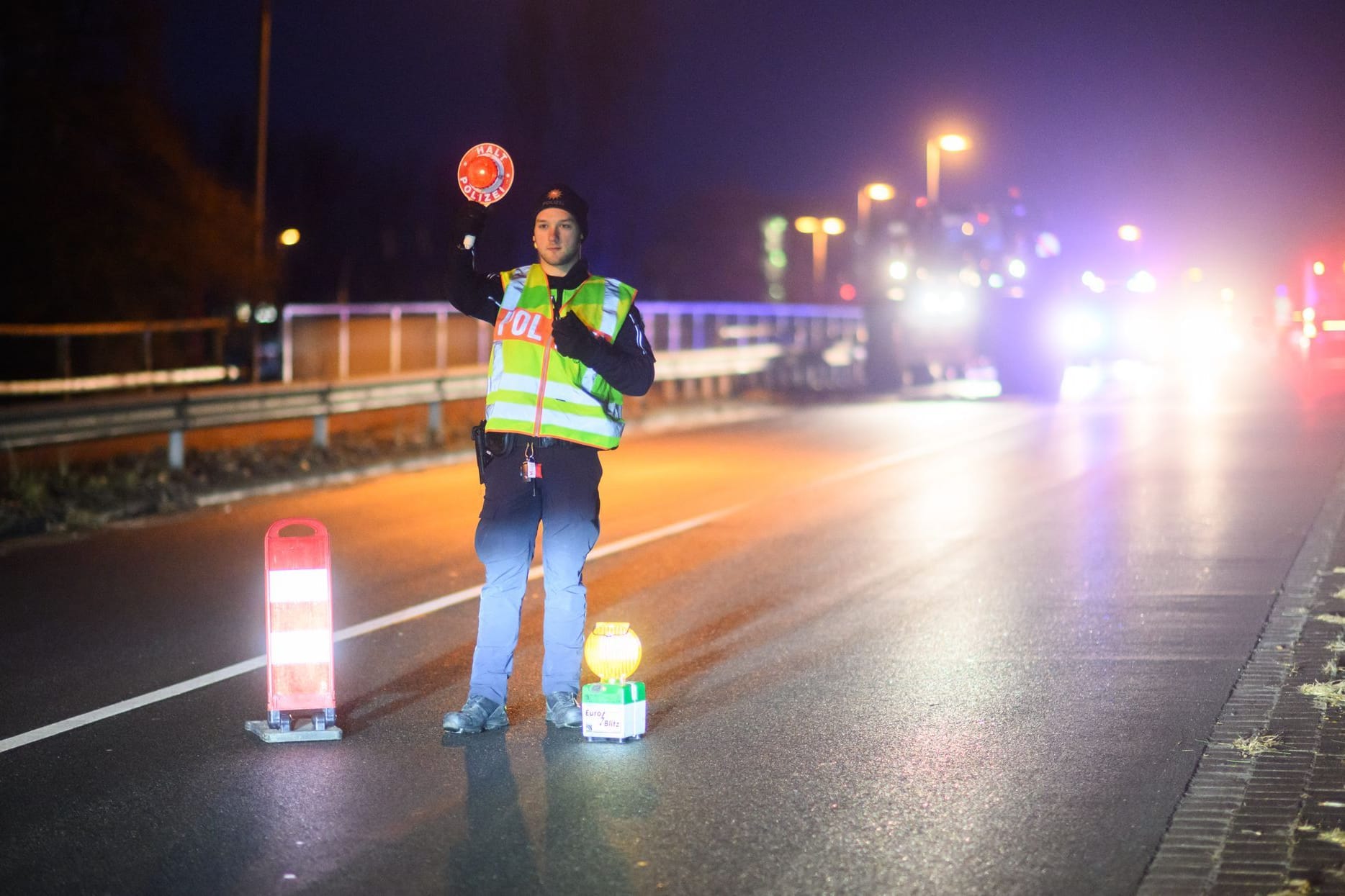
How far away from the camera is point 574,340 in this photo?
631cm

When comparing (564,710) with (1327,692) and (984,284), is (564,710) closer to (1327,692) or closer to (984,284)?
(1327,692)

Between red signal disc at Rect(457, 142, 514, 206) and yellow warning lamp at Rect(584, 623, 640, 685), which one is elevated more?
red signal disc at Rect(457, 142, 514, 206)

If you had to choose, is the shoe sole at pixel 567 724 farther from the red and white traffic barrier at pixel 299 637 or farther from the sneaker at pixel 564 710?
the red and white traffic barrier at pixel 299 637

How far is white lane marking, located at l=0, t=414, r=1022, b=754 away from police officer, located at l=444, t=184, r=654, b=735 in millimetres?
243

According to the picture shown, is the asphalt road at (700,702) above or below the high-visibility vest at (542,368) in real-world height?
below

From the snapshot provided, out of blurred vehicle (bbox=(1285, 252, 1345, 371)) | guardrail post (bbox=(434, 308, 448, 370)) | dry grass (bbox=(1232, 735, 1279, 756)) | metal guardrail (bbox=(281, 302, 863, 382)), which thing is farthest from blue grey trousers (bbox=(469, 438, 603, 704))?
blurred vehicle (bbox=(1285, 252, 1345, 371))

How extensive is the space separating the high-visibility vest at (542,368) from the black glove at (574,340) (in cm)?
22

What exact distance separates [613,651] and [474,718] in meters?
0.59

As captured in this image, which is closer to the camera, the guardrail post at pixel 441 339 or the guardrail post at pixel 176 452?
the guardrail post at pixel 176 452

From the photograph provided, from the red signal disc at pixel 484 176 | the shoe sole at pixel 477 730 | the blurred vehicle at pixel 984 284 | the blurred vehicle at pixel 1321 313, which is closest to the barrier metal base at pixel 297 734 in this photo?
the shoe sole at pixel 477 730

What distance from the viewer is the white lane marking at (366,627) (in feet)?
22.8

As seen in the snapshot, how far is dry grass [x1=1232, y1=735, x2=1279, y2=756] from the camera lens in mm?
6266

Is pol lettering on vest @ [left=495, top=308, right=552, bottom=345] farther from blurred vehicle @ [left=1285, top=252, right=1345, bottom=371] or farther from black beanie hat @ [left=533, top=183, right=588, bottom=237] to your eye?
blurred vehicle @ [left=1285, top=252, right=1345, bottom=371]

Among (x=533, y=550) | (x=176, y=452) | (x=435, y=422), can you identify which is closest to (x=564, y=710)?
(x=533, y=550)
